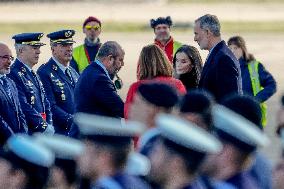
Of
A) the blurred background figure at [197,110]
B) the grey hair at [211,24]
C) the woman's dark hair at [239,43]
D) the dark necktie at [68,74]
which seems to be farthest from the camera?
the woman's dark hair at [239,43]

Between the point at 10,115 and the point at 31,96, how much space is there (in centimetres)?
56

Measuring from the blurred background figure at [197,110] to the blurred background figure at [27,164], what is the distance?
1488mm

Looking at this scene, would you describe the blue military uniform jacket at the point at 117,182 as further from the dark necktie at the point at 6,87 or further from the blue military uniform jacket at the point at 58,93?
the blue military uniform jacket at the point at 58,93

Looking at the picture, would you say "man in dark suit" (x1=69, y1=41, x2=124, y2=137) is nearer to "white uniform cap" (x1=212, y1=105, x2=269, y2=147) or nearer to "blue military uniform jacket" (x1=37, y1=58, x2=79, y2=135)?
"blue military uniform jacket" (x1=37, y1=58, x2=79, y2=135)

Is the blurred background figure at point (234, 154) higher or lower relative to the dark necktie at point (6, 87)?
higher

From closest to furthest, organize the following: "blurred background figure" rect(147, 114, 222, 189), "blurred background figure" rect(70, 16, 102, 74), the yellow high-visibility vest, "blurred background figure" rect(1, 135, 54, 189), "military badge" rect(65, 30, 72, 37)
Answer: "blurred background figure" rect(147, 114, 222, 189)
"blurred background figure" rect(1, 135, 54, 189)
"military badge" rect(65, 30, 72, 37)
the yellow high-visibility vest
"blurred background figure" rect(70, 16, 102, 74)

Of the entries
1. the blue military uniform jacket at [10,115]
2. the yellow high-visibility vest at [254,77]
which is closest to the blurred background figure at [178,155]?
the blue military uniform jacket at [10,115]

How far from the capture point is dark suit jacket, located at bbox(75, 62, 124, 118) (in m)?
9.73

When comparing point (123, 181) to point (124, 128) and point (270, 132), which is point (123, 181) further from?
point (270, 132)

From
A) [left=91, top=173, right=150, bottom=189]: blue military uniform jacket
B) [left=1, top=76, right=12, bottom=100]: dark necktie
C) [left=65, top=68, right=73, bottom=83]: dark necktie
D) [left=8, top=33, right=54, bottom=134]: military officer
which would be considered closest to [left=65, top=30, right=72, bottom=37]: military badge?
[left=65, top=68, right=73, bottom=83]: dark necktie

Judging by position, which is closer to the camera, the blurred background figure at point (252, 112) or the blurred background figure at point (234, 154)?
the blurred background figure at point (234, 154)

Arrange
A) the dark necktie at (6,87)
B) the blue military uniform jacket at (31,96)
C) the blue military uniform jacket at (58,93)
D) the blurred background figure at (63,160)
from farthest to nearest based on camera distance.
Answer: the blue military uniform jacket at (58,93)
the blue military uniform jacket at (31,96)
the dark necktie at (6,87)
the blurred background figure at (63,160)

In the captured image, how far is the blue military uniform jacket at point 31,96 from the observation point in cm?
1055

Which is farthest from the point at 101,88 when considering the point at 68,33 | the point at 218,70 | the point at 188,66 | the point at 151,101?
the point at 151,101
